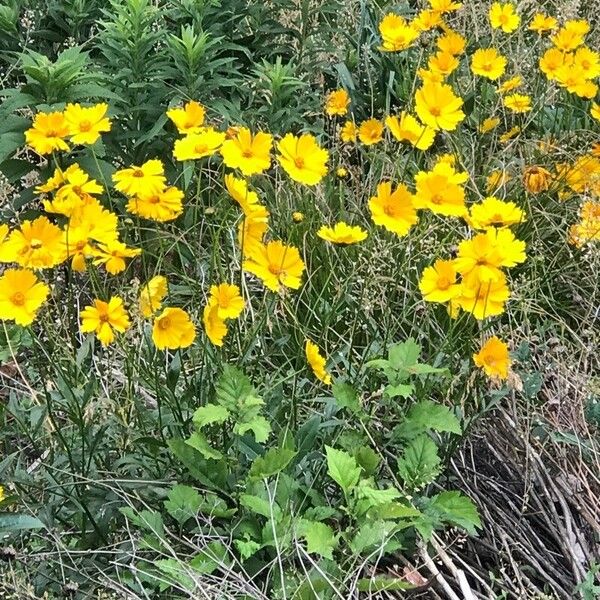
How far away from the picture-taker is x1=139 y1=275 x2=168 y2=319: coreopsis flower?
1.50m

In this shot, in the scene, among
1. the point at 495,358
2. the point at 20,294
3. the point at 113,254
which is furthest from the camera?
the point at 495,358

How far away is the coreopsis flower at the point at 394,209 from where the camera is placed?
1.64 meters

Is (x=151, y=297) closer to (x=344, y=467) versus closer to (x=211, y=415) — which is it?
(x=211, y=415)

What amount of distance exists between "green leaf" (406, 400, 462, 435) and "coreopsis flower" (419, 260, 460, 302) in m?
0.21

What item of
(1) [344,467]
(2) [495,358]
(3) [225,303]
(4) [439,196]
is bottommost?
(1) [344,467]

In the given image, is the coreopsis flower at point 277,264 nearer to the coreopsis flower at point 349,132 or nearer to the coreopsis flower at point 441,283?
the coreopsis flower at point 441,283

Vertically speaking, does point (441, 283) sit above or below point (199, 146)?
below

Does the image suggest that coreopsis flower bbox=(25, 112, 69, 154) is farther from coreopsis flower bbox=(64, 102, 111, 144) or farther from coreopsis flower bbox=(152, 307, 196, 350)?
coreopsis flower bbox=(152, 307, 196, 350)

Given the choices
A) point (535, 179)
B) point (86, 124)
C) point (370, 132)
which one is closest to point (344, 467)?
point (86, 124)

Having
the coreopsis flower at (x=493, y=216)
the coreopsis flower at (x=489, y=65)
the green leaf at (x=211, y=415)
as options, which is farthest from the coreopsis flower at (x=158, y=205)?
the coreopsis flower at (x=489, y=65)

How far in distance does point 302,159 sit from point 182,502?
677 millimetres

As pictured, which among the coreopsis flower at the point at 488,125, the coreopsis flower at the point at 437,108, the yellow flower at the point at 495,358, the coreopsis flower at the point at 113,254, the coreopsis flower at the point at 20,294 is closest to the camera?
the coreopsis flower at the point at 20,294

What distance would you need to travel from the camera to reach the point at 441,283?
1.59 metres

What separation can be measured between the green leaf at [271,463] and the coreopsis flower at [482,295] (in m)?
0.42
